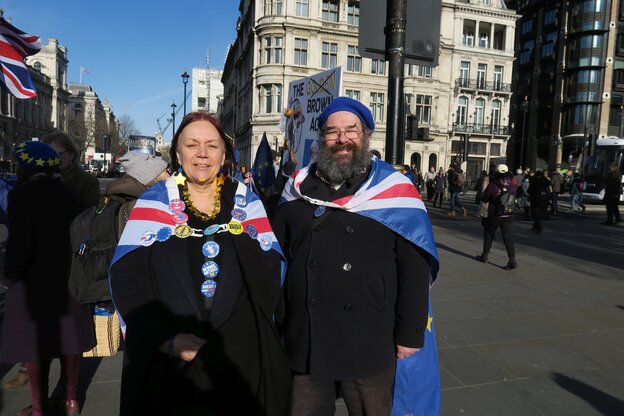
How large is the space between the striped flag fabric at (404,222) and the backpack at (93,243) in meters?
1.05

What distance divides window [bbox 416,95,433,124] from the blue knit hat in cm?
4022

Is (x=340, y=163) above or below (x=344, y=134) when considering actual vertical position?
below

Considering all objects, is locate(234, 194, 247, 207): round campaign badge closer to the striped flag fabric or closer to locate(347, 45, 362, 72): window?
the striped flag fabric

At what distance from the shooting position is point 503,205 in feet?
26.3

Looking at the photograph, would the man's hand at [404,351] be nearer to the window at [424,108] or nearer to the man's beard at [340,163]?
the man's beard at [340,163]

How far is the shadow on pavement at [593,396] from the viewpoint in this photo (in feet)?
10.9

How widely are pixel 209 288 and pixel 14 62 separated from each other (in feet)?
21.2

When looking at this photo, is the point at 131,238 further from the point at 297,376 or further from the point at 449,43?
the point at 449,43

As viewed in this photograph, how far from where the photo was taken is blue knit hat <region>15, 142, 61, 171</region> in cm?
287

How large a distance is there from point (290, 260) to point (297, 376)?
0.57 metres

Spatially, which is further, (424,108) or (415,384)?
(424,108)

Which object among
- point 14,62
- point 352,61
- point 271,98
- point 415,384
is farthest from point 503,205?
point 352,61

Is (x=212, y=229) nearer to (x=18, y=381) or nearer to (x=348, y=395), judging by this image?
(x=348, y=395)

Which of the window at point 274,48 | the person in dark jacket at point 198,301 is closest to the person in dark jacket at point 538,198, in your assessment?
the person in dark jacket at point 198,301
